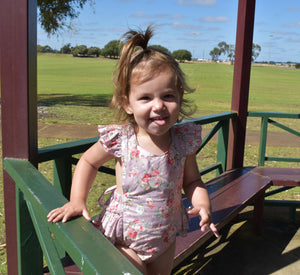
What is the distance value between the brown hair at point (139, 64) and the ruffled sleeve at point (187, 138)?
188mm

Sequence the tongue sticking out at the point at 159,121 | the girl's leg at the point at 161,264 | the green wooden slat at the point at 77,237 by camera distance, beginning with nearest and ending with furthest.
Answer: the green wooden slat at the point at 77,237 < the tongue sticking out at the point at 159,121 < the girl's leg at the point at 161,264

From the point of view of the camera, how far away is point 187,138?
1805 millimetres

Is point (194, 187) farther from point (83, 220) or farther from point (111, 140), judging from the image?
point (83, 220)

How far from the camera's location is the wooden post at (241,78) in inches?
155

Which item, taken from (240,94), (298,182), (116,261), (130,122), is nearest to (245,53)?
(240,94)

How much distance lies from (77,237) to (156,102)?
0.67 metres

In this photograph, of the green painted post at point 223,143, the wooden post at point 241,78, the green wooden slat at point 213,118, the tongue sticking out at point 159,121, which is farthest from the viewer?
the green painted post at point 223,143

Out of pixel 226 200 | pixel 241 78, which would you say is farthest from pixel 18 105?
pixel 241 78

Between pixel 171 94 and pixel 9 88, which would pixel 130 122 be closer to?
pixel 171 94

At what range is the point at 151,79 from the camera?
62.9 inches

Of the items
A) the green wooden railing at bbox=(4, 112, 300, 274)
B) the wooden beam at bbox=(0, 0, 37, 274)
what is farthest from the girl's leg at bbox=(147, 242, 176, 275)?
the wooden beam at bbox=(0, 0, 37, 274)

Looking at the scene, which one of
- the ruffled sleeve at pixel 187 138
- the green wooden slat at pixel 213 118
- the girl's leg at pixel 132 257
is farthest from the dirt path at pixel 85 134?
the girl's leg at pixel 132 257

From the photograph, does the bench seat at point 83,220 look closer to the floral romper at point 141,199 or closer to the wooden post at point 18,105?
the wooden post at point 18,105

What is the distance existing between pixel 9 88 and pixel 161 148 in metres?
0.82
